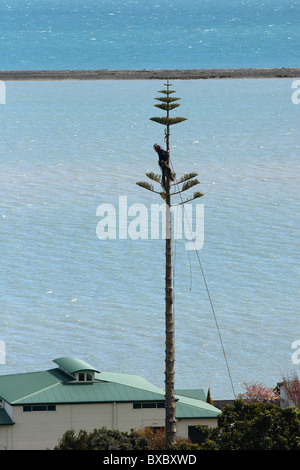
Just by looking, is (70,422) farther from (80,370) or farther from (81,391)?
(80,370)

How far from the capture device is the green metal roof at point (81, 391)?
59188 mm

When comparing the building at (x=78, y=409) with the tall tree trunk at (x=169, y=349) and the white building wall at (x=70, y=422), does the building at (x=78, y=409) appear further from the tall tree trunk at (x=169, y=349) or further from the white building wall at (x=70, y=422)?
the tall tree trunk at (x=169, y=349)

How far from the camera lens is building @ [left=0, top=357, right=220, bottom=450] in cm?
5884

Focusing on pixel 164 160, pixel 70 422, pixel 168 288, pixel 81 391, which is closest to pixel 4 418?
pixel 70 422

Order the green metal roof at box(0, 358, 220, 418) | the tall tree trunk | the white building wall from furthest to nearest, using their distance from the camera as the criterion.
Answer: the green metal roof at box(0, 358, 220, 418)
the white building wall
the tall tree trunk

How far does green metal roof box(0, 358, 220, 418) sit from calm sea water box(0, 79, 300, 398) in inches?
486

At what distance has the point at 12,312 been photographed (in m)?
91.1

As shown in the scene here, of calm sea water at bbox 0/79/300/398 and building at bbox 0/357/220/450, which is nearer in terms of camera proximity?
building at bbox 0/357/220/450

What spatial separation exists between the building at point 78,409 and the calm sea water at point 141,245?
1315cm

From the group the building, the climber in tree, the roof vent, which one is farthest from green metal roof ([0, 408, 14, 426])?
the climber in tree

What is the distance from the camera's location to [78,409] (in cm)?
5938

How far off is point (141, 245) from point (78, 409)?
56372 mm

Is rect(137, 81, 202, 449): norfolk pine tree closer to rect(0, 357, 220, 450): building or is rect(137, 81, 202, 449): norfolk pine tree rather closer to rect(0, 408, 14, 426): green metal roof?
rect(0, 357, 220, 450): building
